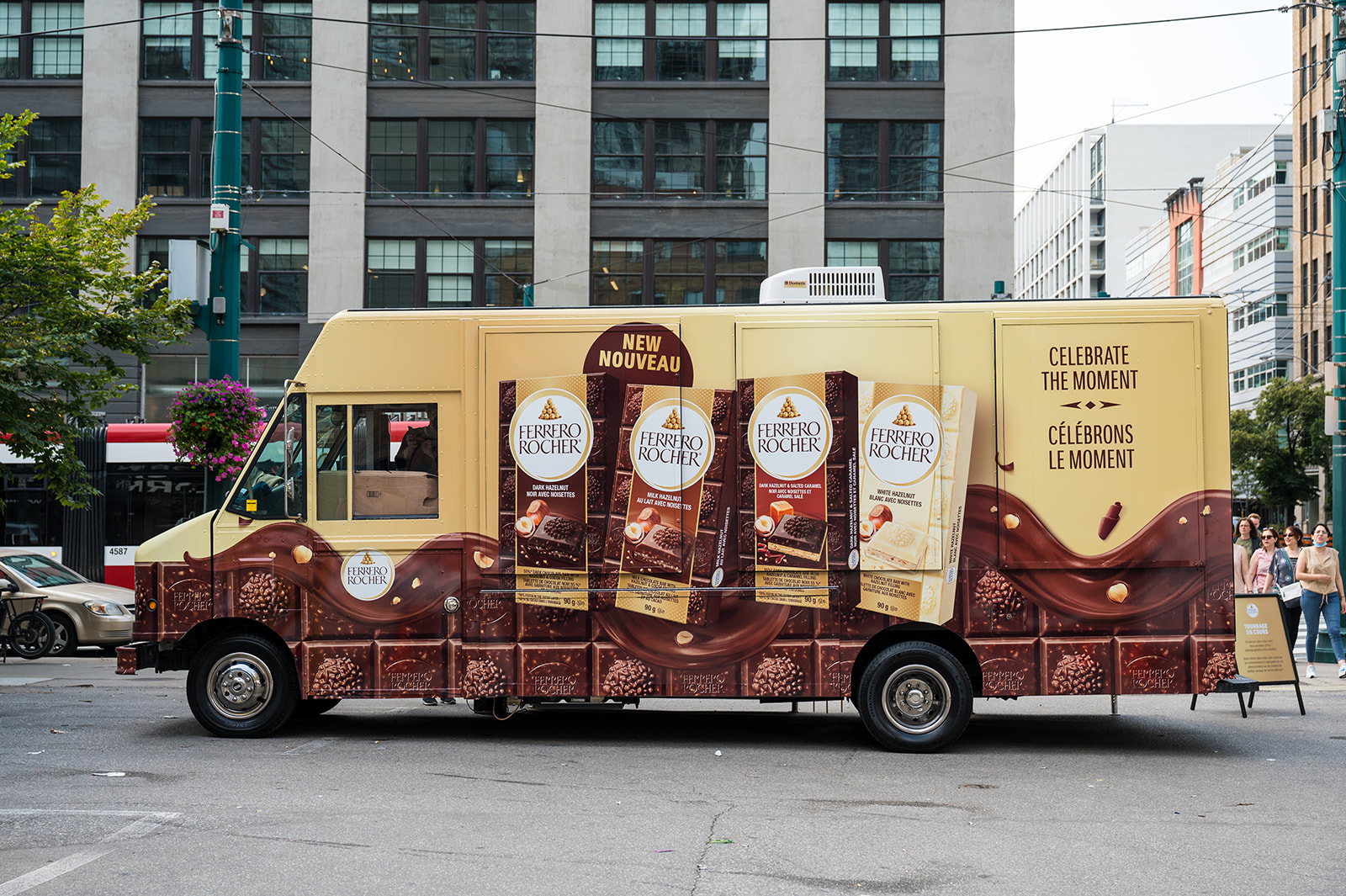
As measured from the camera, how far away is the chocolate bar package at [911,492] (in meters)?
8.65

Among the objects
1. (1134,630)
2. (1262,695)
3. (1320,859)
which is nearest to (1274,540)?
(1262,695)

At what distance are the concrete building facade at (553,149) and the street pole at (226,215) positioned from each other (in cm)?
1578

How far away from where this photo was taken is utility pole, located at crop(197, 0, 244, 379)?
1371 cm

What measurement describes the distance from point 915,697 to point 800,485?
181cm

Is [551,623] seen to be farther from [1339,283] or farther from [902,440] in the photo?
[1339,283]

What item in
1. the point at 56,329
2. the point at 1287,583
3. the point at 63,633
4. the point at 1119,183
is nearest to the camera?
the point at 1287,583

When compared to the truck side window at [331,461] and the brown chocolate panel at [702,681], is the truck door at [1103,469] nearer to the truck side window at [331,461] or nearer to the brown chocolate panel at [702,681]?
the brown chocolate panel at [702,681]

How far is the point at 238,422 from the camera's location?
12.4 meters

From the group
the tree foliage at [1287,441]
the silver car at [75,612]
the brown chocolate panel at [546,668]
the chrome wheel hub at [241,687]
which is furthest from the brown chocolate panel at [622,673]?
the tree foliage at [1287,441]

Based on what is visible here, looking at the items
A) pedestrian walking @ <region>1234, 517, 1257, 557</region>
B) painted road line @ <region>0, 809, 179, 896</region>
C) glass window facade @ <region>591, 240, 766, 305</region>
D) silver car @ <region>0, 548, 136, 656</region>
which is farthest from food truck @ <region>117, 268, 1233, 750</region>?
glass window facade @ <region>591, 240, 766, 305</region>

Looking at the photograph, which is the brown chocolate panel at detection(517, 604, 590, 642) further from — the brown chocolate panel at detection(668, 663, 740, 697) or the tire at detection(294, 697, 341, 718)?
the tire at detection(294, 697, 341, 718)

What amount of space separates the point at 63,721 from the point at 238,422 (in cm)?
352

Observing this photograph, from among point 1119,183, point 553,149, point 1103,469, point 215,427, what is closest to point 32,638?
point 215,427

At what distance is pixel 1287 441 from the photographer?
173ft
